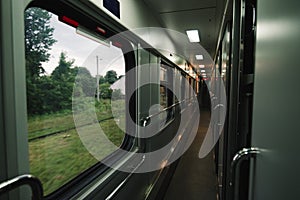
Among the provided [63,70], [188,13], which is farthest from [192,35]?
[63,70]

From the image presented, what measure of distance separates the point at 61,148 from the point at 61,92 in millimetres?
400

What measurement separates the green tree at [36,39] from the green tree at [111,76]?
0.70 metres

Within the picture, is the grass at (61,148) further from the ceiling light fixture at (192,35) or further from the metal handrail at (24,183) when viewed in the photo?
the ceiling light fixture at (192,35)

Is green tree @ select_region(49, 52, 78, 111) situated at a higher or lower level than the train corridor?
higher

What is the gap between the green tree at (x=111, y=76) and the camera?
1.83 m

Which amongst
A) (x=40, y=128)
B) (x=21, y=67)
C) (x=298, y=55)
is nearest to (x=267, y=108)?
(x=298, y=55)

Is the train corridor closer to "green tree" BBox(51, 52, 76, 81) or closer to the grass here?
the grass

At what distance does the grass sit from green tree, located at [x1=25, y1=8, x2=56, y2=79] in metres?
0.29

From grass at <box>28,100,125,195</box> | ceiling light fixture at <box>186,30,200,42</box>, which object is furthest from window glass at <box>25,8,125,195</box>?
ceiling light fixture at <box>186,30,200,42</box>

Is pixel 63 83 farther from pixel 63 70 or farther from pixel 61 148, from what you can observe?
pixel 61 148

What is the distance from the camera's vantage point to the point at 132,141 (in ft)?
7.44

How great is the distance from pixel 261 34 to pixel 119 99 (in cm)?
162

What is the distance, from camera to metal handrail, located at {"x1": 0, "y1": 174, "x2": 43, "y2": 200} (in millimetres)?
635

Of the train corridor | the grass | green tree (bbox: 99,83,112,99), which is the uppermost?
green tree (bbox: 99,83,112,99)
